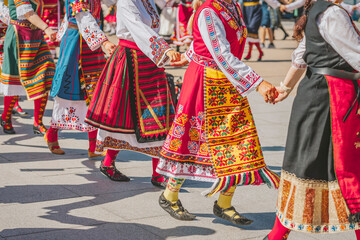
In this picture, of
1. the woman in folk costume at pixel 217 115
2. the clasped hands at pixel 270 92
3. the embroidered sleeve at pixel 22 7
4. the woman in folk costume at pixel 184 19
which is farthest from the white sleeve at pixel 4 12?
the woman in folk costume at pixel 184 19

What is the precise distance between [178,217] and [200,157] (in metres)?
0.48

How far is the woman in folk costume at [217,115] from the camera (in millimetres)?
3936

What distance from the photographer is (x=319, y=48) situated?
11.1 feet

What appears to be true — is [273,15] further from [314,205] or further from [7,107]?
[314,205]

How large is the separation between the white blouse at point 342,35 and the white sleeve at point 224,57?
663 mm

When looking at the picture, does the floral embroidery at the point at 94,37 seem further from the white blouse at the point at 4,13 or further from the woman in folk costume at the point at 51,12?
the white blouse at the point at 4,13

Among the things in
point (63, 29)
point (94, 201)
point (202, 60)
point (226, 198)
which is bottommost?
point (94, 201)

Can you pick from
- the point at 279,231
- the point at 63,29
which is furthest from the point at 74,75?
the point at 279,231

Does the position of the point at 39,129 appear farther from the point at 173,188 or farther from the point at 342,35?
the point at 342,35

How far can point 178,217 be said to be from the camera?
4.36m

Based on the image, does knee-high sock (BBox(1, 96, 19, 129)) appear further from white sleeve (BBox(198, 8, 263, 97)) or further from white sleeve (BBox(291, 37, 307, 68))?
white sleeve (BBox(291, 37, 307, 68))

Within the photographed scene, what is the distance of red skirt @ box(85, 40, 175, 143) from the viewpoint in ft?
15.9

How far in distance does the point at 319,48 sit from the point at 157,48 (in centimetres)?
137

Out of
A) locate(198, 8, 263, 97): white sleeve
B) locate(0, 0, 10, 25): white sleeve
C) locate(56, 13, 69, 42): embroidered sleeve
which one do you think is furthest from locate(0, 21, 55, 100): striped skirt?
locate(198, 8, 263, 97): white sleeve
